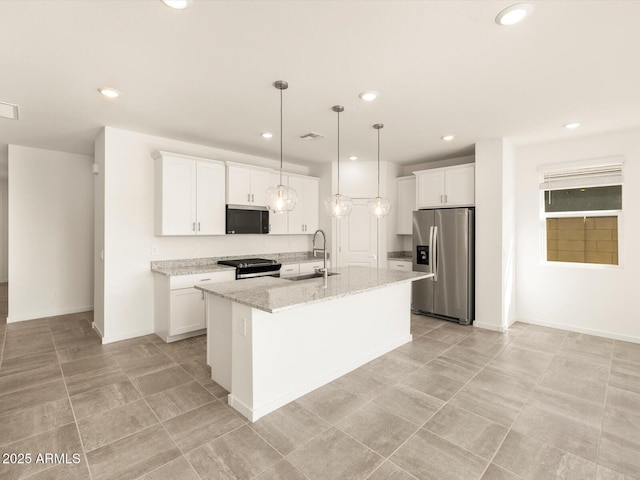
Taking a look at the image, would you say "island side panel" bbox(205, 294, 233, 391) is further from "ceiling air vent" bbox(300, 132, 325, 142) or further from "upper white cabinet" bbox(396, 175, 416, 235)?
"upper white cabinet" bbox(396, 175, 416, 235)

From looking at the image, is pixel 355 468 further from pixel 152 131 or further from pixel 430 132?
pixel 152 131

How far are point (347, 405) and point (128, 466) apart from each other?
1.51 m

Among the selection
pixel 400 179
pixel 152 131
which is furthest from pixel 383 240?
pixel 152 131

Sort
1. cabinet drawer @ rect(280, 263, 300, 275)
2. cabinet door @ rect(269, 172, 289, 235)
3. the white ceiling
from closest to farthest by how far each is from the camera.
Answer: the white ceiling, cabinet drawer @ rect(280, 263, 300, 275), cabinet door @ rect(269, 172, 289, 235)

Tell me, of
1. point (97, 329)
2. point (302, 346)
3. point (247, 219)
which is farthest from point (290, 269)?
Answer: point (97, 329)

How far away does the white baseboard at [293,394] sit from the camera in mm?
2397

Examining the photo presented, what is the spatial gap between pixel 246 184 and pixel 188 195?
0.90 metres

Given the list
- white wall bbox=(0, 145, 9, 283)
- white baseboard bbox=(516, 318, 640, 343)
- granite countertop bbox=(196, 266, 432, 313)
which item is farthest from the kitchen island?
white wall bbox=(0, 145, 9, 283)

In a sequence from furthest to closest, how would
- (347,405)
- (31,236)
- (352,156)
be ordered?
1. (352,156)
2. (31,236)
3. (347,405)

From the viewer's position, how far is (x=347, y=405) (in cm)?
257

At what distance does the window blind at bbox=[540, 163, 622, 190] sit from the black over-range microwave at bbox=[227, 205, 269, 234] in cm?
415

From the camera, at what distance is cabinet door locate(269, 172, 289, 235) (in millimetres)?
5285

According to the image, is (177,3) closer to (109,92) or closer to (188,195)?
(109,92)

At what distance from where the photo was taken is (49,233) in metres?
5.17
